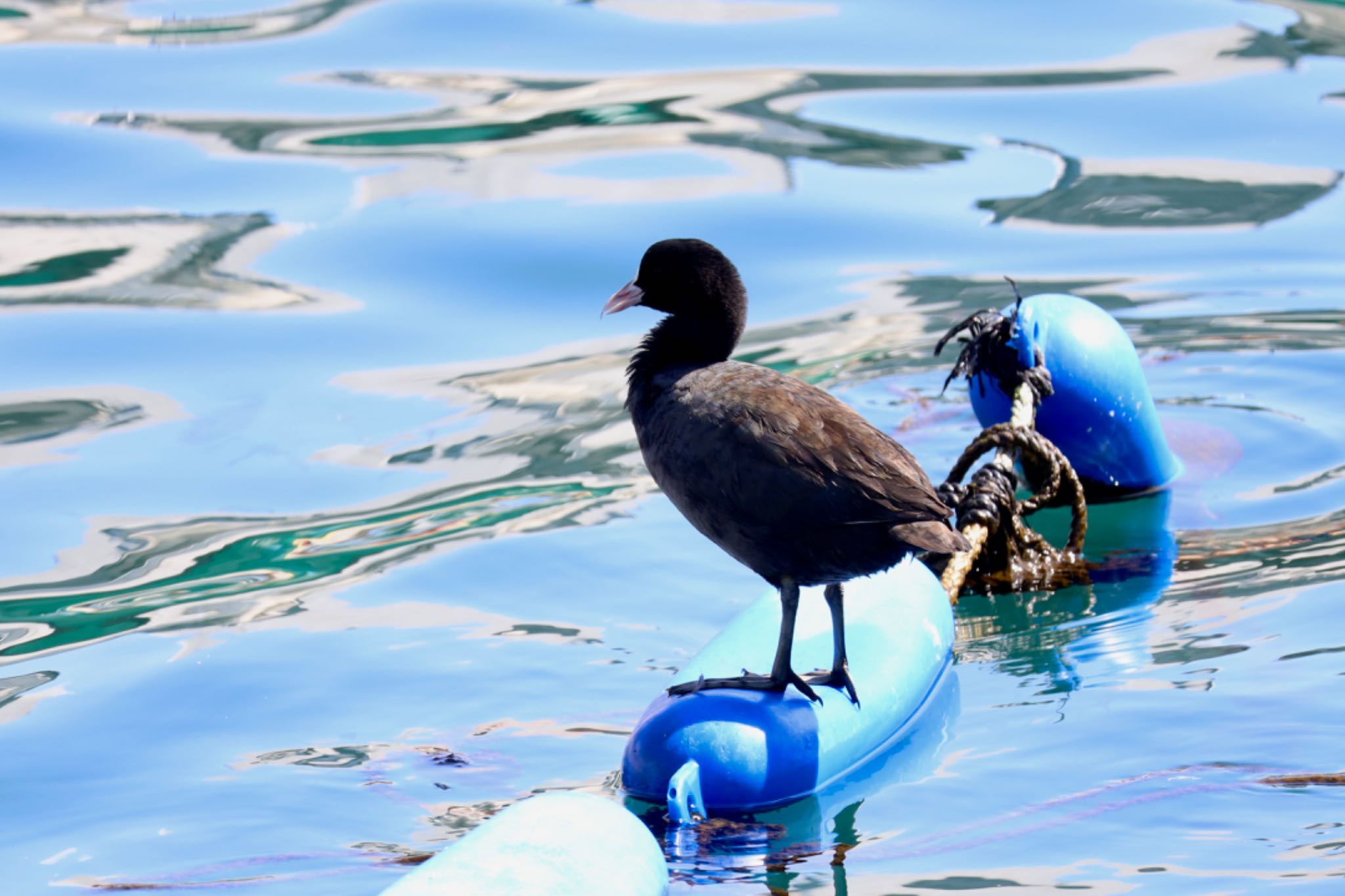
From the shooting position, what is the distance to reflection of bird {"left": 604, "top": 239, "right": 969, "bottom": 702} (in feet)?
15.2

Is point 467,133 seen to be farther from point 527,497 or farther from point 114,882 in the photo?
point 114,882

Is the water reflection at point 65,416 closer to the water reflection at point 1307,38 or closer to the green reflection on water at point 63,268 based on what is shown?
the green reflection on water at point 63,268

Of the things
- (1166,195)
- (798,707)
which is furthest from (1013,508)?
(1166,195)

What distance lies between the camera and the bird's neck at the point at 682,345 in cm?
522

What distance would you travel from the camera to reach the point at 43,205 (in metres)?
11.1

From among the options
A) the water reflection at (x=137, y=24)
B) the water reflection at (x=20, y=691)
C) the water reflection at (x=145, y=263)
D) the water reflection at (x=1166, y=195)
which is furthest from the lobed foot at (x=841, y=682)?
the water reflection at (x=137, y=24)

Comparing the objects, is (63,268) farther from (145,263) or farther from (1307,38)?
(1307,38)

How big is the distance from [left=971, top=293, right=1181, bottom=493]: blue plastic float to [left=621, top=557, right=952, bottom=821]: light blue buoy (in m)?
1.63

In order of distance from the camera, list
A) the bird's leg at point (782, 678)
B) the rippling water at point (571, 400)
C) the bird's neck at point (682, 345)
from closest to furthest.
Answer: the bird's leg at point (782, 678), the rippling water at point (571, 400), the bird's neck at point (682, 345)

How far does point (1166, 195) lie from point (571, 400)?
4979mm

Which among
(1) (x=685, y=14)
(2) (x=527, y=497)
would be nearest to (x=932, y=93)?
(1) (x=685, y=14)

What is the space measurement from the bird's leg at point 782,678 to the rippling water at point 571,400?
0.33m

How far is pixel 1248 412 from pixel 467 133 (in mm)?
6587

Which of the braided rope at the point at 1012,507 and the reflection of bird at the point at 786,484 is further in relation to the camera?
the braided rope at the point at 1012,507
